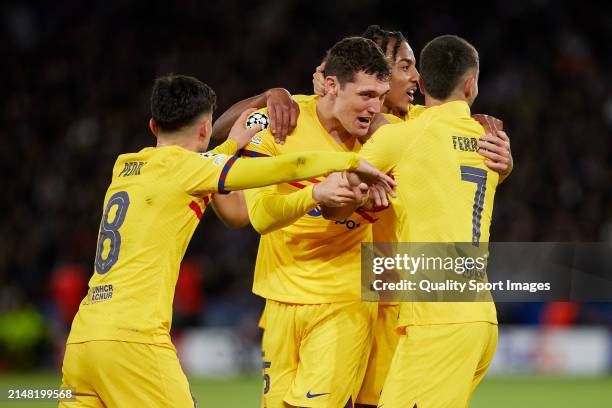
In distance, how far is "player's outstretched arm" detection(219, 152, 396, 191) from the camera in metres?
4.97

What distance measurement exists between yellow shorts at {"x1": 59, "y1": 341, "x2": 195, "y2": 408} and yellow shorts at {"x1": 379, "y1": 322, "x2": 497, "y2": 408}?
3.55 ft

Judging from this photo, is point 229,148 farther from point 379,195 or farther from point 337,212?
point 379,195

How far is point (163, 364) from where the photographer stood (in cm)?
501

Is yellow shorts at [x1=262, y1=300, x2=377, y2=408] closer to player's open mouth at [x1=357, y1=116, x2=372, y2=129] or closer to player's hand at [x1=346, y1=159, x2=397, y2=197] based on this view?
player's hand at [x1=346, y1=159, x2=397, y2=197]

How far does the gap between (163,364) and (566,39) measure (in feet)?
54.0

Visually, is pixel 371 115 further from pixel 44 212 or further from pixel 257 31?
pixel 257 31

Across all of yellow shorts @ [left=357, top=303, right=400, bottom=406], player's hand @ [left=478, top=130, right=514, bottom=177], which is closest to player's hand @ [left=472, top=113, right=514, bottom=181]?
player's hand @ [left=478, top=130, right=514, bottom=177]

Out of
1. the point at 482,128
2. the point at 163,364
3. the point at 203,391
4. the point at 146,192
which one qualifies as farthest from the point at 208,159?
the point at 203,391

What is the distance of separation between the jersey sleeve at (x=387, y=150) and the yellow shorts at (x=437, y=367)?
34.3 inches

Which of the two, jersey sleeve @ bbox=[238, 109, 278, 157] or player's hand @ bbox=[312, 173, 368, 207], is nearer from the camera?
player's hand @ bbox=[312, 173, 368, 207]

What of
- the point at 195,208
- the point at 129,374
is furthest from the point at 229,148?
the point at 129,374

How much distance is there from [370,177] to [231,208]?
1452 mm

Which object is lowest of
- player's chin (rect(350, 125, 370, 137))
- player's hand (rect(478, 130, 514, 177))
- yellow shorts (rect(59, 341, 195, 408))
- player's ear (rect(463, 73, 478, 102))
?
yellow shorts (rect(59, 341, 195, 408))

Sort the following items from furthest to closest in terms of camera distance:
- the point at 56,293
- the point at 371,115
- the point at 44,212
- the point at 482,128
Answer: the point at 44,212 < the point at 56,293 < the point at 371,115 < the point at 482,128
